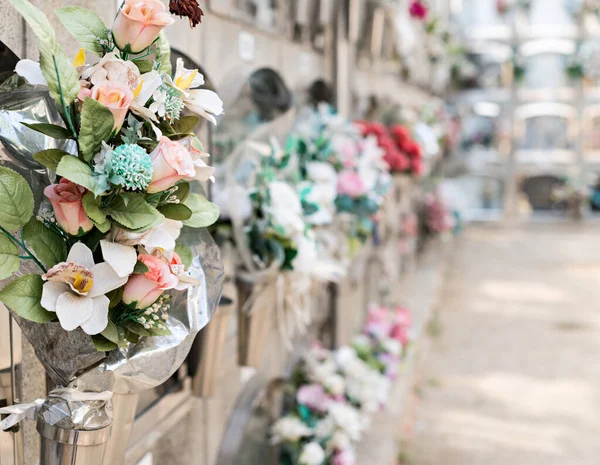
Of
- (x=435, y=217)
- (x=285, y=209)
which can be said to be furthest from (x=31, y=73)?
(x=435, y=217)

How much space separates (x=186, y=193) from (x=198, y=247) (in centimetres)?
14

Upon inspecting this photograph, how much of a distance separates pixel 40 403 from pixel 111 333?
5.7 inches

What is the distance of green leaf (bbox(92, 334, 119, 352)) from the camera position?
2.48 ft

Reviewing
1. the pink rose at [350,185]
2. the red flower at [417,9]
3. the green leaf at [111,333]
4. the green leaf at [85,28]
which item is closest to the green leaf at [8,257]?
the green leaf at [111,333]

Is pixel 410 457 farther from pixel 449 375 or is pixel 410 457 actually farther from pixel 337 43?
pixel 337 43

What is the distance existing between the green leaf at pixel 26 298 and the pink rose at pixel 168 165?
0.14 m

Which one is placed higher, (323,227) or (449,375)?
(323,227)

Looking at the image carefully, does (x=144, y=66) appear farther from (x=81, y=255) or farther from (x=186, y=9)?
(x=81, y=255)

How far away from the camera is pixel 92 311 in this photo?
0.71 m

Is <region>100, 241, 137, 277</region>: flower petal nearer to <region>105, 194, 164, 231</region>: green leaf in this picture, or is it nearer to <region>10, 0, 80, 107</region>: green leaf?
<region>105, 194, 164, 231</region>: green leaf

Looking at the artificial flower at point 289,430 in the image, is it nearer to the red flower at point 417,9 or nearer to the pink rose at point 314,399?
the pink rose at point 314,399

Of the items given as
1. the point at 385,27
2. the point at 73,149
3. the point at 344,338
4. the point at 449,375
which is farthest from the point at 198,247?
the point at 449,375

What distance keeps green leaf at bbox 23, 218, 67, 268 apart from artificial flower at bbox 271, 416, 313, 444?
55.3 inches

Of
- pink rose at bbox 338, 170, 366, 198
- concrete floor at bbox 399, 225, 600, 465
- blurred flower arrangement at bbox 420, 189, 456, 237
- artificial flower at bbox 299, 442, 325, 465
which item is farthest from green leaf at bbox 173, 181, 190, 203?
blurred flower arrangement at bbox 420, 189, 456, 237
